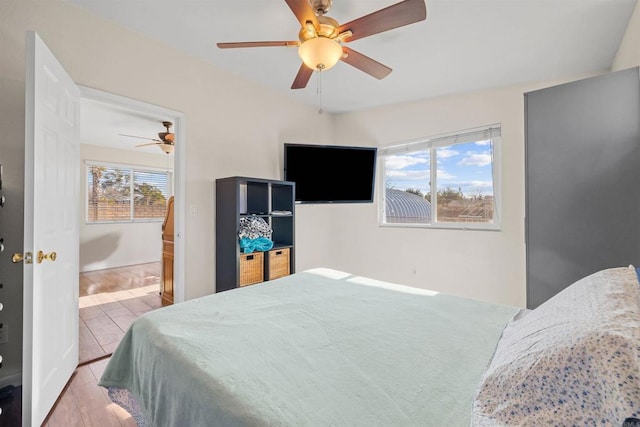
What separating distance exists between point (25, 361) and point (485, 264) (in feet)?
12.1

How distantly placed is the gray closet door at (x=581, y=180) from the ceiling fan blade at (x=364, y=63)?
1.00m

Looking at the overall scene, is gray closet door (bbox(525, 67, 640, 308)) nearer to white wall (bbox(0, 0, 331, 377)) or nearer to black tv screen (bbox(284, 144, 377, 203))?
black tv screen (bbox(284, 144, 377, 203))

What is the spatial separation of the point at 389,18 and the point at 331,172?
2.15m

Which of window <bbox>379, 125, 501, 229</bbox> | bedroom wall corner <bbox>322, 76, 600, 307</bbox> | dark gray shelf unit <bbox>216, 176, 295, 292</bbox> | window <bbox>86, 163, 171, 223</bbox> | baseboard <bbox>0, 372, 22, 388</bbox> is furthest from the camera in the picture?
window <bbox>86, 163, 171, 223</bbox>

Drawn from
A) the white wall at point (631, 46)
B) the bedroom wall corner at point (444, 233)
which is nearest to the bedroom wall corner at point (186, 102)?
the bedroom wall corner at point (444, 233)

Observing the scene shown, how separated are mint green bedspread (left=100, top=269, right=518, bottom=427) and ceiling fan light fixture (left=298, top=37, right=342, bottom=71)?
1396 millimetres

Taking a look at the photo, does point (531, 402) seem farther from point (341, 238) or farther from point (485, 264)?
point (341, 238)

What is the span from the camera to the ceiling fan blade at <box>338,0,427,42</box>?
143cm

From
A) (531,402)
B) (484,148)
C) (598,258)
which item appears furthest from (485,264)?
(531,402)

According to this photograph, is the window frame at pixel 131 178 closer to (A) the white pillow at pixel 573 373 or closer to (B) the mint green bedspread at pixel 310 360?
(B) the mint green bedspread at pixel 310 360

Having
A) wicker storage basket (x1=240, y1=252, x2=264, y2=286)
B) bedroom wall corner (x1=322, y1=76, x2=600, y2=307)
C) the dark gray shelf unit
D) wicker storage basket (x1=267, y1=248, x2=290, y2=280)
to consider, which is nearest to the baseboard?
the dark gray shelf unit

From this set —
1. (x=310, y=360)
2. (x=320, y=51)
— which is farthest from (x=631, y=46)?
(x=310, y=360)

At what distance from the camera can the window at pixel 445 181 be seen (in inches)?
126

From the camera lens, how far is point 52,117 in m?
1.68
